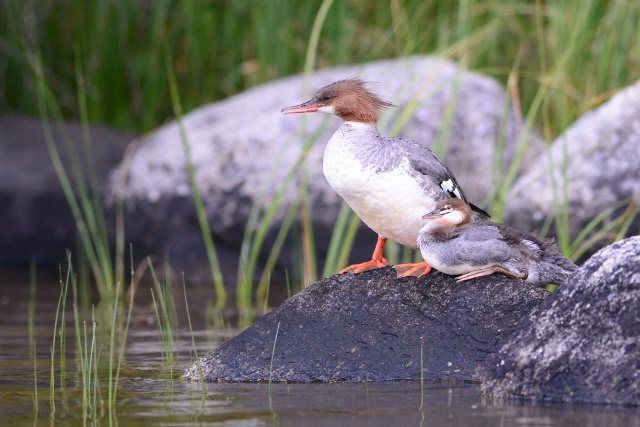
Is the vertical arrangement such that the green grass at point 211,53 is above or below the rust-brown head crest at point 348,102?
above

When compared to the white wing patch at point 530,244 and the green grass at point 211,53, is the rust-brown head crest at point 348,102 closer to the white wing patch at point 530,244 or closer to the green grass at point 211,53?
the white wing patch at point 530,244

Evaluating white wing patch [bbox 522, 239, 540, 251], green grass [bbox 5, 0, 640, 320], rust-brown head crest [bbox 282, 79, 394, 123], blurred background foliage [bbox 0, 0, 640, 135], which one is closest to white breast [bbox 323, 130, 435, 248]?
rust-brown head crest [bbox 282, 79, 394, 123]

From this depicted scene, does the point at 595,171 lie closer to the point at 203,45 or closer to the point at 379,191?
the point at 379,191

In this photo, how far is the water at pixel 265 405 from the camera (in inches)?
130

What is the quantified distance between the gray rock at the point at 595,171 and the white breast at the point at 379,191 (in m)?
2.64

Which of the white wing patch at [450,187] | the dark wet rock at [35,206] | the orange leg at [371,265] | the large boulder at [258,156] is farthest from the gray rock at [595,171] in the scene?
the dark wet rock at [35,206]

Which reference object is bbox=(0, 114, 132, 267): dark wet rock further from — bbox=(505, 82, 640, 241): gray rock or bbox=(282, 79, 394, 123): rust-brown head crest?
bbox=(282, 79, 394, 123): rust-brown head crest

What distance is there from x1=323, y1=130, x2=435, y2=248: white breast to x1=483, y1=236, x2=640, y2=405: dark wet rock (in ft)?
2.78

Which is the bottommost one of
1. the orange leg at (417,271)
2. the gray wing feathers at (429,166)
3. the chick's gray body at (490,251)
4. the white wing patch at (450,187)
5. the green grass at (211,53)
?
the orange leg at (417,271)

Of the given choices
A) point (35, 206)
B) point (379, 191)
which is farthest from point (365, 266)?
point (35, 206)

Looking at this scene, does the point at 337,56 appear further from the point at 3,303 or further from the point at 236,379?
the point at 236,379

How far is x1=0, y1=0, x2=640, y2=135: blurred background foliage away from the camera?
8.70m

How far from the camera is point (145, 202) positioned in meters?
8.77

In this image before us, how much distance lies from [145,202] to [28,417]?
5.35 meters
